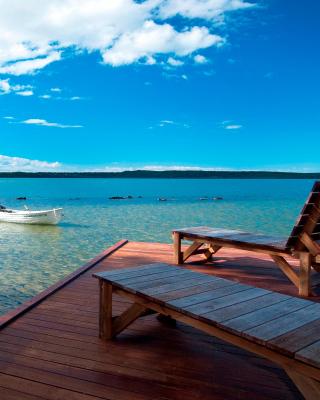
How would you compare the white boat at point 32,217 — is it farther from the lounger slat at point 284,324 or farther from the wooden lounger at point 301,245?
the lounger slat at point 284,324

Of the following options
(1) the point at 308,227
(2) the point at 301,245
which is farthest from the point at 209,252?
(1) the point at 308,227

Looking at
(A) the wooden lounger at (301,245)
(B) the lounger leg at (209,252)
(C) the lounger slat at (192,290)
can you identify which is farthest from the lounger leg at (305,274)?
(B) the lounger leg at (209,252)

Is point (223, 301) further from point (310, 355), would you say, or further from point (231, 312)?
point (310, 355)

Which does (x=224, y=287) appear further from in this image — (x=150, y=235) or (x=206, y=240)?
(x=150, y=235)

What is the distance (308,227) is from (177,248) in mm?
2220

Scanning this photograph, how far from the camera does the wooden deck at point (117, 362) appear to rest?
242cm

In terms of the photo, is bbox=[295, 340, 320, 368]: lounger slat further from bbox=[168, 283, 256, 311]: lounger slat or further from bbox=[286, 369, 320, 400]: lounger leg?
bbox=[168, 283, 256, 311]: lounger slat

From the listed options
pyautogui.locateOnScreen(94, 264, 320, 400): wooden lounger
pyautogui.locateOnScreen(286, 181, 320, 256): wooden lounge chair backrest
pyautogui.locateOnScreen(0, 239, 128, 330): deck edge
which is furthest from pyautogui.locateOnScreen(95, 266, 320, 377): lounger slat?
pyautogui.locateOnScreen(286, 181, 320, 256): wooden lounge chair backrest

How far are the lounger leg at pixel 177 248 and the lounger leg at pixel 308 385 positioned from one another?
398 cm

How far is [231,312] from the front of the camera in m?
Answer: 2.33

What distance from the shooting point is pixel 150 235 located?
16250 mm

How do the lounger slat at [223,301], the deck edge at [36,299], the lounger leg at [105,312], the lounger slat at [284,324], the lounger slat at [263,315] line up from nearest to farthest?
the lounger slat at [284,324], the lounger slat at [263,315], the lounger slat at [223,301], the lounger leg at [105,312], the deck edge at [36,299]

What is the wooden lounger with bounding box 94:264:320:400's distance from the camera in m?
1.84

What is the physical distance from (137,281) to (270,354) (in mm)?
1348
